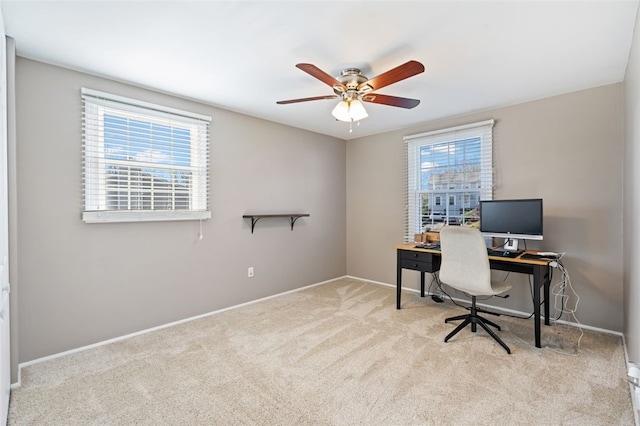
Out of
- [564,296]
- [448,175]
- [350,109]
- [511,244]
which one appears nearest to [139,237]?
[350,109]

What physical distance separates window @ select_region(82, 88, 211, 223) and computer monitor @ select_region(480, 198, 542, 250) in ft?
9.79

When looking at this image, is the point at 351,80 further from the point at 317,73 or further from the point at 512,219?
the point at 512,219

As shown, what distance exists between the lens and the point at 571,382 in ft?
6.72

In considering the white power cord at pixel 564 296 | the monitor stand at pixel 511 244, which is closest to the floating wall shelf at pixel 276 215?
the monitor stand at pixel 511 244

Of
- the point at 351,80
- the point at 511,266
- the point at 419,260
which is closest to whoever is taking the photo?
the point at 351,80

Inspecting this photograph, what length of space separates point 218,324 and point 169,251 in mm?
884

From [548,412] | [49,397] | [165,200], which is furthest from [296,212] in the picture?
[548,412]

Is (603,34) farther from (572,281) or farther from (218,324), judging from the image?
(218,324)

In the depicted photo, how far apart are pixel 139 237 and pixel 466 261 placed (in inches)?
118

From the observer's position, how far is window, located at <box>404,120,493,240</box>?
3557mm

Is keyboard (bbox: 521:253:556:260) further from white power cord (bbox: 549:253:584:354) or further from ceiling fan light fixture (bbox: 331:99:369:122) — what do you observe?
ceiling fan light fixture (bbox: 331:99:369:122)

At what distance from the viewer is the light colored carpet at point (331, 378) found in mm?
1755

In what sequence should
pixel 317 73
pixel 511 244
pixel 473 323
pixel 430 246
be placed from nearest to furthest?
pixel 317 73 → pixel 473 323 → pixel 511 244 → pixel 430 246

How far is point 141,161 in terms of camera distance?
9.22 ft
